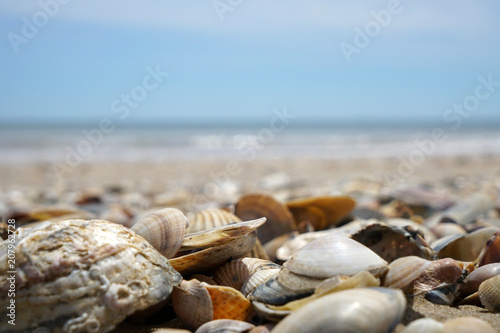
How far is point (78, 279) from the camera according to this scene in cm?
171

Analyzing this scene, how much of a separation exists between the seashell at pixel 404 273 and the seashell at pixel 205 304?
0.65 m

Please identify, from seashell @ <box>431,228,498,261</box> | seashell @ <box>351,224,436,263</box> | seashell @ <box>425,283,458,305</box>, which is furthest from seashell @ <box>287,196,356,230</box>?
seashell @ <box>425,283,458,305</box>

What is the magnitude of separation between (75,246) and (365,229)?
65.9 inches

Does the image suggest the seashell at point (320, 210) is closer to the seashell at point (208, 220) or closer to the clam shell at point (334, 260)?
the seashell at point (208, 220)

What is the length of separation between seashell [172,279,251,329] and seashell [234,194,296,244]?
5.62 ft

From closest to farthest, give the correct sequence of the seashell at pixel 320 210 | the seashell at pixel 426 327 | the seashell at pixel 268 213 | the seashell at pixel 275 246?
the seashell at pixel 426 327 < the seashell at pixel 275 246 < the seashell at pixel 268 213 < the seashell at pixel 320 210

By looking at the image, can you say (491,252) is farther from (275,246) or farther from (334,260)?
(275,246)

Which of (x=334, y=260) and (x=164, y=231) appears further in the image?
(x=164, y=231)

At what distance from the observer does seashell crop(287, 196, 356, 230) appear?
4000 millimetres

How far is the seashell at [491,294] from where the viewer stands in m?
1.96

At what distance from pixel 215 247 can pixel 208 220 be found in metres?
0.71

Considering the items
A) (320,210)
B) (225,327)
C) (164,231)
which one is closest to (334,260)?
(225,327)

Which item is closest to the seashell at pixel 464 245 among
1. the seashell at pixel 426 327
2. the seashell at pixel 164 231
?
the seashell at pixel 426 327

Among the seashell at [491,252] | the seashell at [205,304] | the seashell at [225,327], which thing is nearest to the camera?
the seashell at [225,327]
